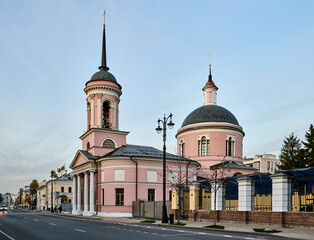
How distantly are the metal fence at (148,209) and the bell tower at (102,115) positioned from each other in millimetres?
9784

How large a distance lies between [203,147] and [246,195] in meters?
27.1

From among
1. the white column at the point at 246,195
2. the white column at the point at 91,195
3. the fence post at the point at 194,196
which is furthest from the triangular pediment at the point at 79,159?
the white column at the point at 246,195

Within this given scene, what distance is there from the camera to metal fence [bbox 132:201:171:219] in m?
31.6

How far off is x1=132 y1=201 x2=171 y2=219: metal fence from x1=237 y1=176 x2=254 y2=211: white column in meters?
9.61

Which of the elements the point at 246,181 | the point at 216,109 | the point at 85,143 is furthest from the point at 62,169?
the point at 246,181

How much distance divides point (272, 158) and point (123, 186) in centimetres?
8240

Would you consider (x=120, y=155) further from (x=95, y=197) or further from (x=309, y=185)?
(x=309, y=185)

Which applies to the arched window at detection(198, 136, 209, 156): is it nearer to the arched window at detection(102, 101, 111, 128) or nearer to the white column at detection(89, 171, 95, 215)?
the arched window at detection(102, 101, 111, 128)

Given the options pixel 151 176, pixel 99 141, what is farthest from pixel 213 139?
pixel 99 141

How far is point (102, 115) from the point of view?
45.8 metres

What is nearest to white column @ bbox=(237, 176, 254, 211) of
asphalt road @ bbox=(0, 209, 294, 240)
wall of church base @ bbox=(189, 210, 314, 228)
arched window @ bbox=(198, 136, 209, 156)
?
wall of church base @ bbox=(189, 210, 314, 228)

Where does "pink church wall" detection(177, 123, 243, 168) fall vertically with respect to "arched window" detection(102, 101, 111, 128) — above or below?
below

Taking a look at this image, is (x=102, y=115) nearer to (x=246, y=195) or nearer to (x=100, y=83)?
(x=100, y=83)

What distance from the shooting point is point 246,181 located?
2308 centimetres
